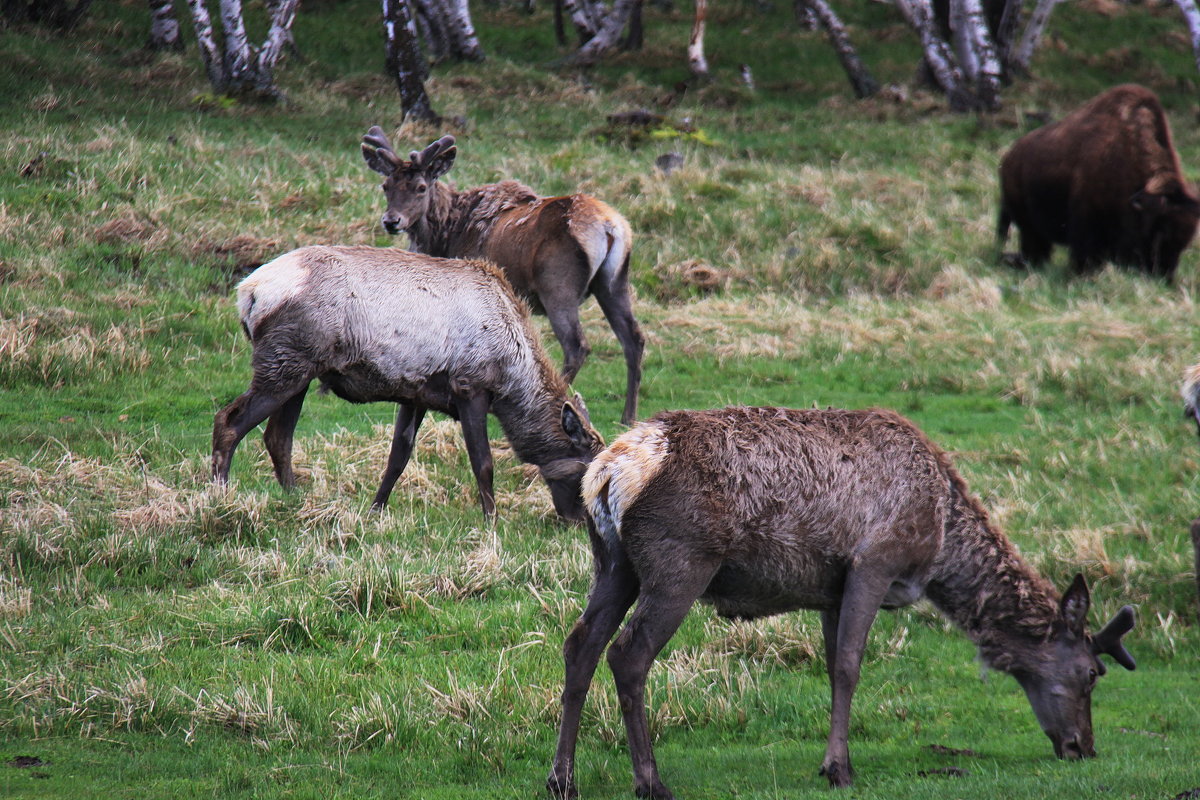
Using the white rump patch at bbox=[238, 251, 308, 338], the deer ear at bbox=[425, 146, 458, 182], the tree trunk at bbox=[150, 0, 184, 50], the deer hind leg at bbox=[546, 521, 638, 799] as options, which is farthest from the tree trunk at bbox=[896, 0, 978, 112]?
the deer hind leg at bbox=[546, 521, 638, 799]

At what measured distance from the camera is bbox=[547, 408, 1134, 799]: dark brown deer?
5281 mm

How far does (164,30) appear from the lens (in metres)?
25.3

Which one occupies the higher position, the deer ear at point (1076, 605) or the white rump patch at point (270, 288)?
the white rump patch at point (270, 288)

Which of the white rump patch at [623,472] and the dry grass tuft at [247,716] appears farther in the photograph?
the dry grass tuft at [247,716]

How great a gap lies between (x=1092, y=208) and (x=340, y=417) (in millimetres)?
11483

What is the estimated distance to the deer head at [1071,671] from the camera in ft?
19.6

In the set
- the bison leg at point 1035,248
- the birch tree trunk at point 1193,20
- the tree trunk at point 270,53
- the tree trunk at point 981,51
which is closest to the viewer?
the bison leg at point 1035,248

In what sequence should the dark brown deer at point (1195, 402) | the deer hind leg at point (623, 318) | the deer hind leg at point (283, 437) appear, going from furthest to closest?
the deer hind leg at point (623, 318), the deer hind leg at point (283, 437), the dark brown deer at point (1195, 402)

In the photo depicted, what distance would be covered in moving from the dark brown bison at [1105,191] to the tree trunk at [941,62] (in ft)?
22.5

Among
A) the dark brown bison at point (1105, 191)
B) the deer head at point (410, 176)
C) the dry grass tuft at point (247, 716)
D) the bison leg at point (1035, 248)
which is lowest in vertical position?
the bison leg at point (1035, 248)

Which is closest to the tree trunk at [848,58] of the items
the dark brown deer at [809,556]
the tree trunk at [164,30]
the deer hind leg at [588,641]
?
the tree trunk at [164,30]

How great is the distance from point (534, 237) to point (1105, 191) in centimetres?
969

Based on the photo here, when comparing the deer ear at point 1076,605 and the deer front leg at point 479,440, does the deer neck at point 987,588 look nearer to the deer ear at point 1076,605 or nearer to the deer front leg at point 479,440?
the deer ear at point 1076,605

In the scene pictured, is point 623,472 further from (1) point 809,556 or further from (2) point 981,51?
(2) point 981,51
